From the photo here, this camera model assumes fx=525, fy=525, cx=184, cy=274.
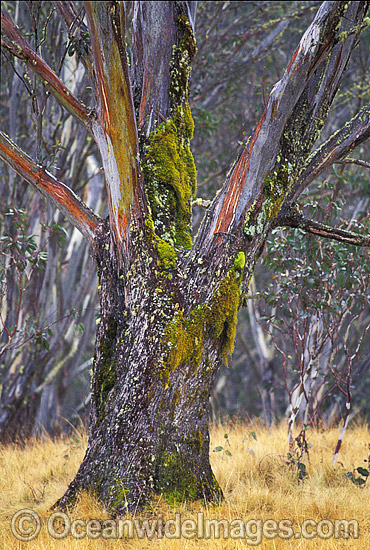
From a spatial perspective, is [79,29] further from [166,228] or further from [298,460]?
[298,460]

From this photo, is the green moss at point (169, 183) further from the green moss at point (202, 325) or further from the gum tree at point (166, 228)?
the green moss at point (202, 325)

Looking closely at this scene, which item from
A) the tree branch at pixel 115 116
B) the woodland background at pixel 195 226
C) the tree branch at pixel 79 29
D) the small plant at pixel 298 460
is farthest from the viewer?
the woodland background at pixel 195 226

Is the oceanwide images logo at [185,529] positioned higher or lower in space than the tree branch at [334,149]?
lower

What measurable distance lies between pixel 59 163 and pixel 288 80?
4546 mm

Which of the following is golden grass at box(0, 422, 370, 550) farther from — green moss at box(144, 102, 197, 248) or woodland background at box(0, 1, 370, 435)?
green moss at box(144, 102, 197, 248)

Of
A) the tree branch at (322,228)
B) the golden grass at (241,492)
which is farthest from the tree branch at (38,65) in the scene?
the golden grass at (241,492)

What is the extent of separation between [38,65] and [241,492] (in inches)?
132

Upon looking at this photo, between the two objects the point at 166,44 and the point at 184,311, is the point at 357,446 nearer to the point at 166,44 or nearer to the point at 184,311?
the point at 184,311

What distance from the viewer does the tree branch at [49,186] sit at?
3.73 metres

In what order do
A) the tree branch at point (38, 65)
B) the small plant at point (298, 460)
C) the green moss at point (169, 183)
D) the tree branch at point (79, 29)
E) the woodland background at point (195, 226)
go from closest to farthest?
the tree branch at point (38, 65)
the tree branch at point (79, 29)
the green moss at point (169, 183)
the small plant at point (298, 460)
the woodland background at point (195, 226)

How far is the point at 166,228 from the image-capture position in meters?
3.85

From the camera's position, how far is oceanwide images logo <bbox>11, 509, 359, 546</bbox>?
307cm

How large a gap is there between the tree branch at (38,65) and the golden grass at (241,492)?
2583 millimetres

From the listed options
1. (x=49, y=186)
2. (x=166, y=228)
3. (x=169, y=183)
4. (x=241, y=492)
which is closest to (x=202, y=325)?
(x=166, y=228)
